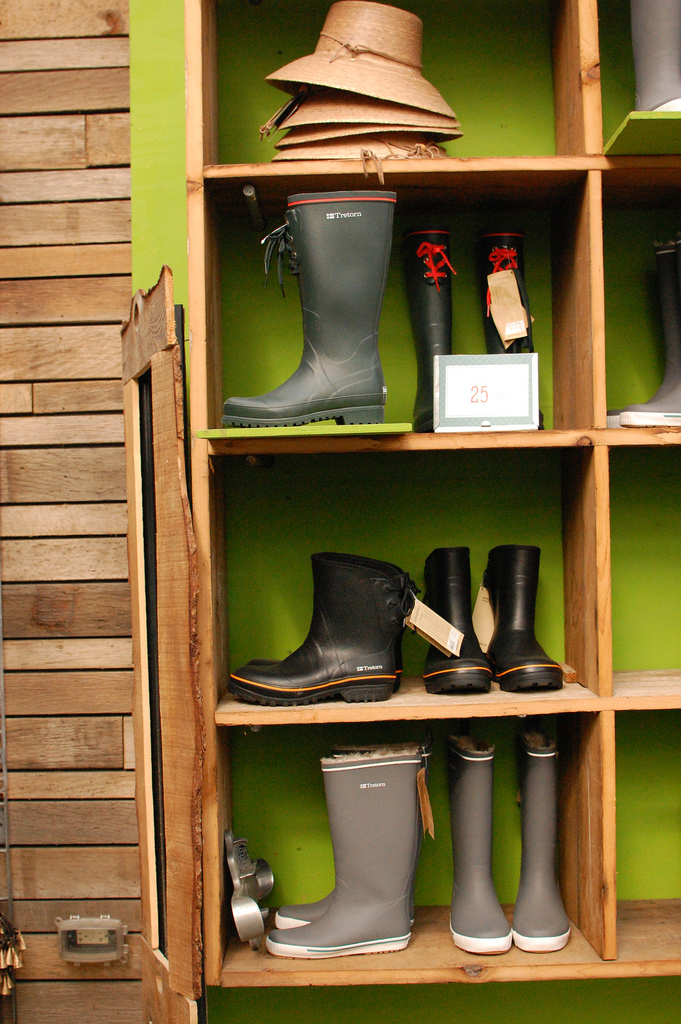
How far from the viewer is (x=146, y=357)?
129 centimetres

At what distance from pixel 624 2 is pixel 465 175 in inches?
26.5

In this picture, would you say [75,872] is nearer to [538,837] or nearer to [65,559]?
[65,559]

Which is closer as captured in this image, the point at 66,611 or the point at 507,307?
the point at 507,307

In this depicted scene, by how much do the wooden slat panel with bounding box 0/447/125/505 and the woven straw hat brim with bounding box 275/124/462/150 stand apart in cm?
79

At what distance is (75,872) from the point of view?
66.7 inches

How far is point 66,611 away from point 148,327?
776mm

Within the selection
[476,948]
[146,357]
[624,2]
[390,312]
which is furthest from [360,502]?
[624,2]

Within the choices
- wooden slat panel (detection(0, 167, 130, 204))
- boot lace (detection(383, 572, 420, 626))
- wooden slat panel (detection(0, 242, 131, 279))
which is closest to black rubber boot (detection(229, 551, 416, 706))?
boot lace (detection(383, 572, 420, 626))

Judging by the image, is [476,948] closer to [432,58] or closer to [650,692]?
[650,692]

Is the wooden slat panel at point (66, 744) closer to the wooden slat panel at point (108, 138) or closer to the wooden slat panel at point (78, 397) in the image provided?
the wooden slat panel at point (78, 397)

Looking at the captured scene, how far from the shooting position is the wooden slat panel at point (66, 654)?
5.63ft

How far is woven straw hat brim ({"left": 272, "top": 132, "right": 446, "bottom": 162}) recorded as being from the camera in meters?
1.35

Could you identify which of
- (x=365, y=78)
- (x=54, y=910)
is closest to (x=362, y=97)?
(x=365, y=78)

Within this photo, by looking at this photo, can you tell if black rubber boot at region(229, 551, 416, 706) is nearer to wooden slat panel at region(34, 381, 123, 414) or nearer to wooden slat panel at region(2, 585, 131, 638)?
wooden slat panel at region(2, 585, 131, 638)
